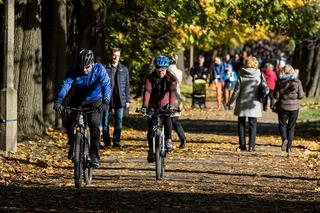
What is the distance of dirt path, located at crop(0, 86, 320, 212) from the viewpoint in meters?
11.1

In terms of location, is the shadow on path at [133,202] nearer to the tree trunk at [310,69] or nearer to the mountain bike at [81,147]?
the mountain bike at [81,147]

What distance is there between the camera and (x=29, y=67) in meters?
19.5

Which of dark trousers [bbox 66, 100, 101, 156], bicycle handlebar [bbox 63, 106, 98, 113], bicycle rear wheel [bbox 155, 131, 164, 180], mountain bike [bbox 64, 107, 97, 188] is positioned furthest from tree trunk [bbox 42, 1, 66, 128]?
bicycle handlebar [bbox 63, 106, 98, 113]

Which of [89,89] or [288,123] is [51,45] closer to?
[288,123]

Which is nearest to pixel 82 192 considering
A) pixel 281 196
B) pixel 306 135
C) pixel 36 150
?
pixel 281 196

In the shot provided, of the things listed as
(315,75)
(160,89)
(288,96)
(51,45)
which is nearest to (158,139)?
(160,89)

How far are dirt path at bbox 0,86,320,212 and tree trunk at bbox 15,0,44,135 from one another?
0.58 metres

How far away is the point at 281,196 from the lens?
12.2 metres

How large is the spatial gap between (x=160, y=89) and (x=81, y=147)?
7.70ft

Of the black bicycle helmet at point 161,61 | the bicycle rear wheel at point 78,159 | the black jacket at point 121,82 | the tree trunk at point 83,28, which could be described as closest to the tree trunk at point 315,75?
the tree trunk at point 83,28

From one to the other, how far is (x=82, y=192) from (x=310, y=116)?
21.2 metres

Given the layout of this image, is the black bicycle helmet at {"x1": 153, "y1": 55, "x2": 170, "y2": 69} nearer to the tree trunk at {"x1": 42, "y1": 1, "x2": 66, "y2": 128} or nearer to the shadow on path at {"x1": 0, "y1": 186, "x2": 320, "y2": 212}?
the shadow on path at {"x1": 0, "y1": 186, "x2": 320, "y2": 212}

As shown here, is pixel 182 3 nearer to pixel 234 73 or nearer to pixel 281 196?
pixel 281 196

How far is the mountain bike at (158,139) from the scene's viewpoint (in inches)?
544
